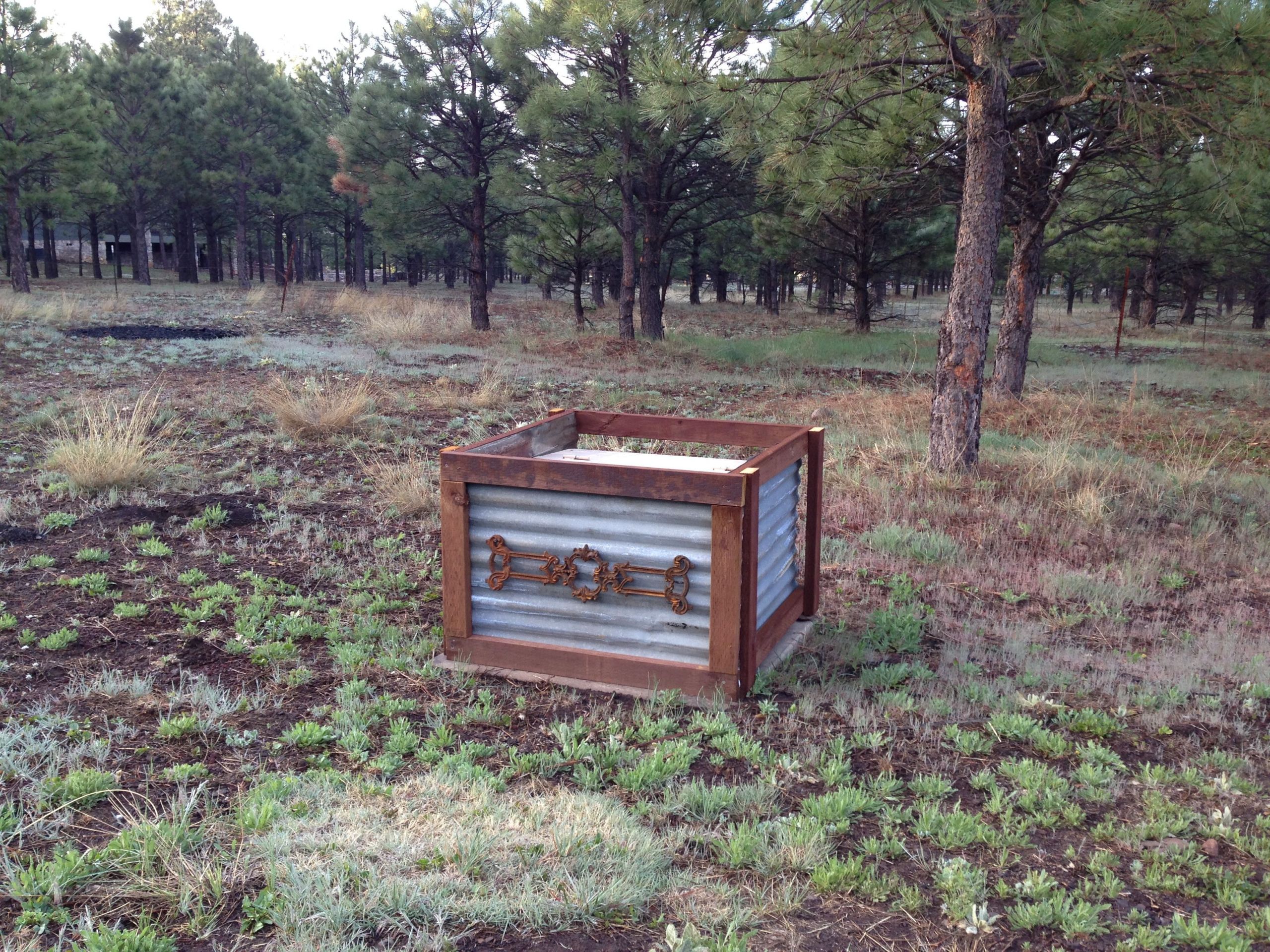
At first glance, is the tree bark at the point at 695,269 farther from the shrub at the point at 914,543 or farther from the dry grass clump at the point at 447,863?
the dry grass clump at the point at 447,863

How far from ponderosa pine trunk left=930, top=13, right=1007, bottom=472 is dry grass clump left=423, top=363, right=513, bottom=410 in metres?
5.42

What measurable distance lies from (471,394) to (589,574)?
8.43 m

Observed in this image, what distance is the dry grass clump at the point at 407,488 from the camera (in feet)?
21.9

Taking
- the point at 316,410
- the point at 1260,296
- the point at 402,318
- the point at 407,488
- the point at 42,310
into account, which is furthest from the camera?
the point at 1260,296

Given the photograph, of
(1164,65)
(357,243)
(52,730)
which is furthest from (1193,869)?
(357,243)

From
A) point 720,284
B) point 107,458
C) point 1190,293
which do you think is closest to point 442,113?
point 107,458

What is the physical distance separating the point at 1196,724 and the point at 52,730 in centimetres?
420

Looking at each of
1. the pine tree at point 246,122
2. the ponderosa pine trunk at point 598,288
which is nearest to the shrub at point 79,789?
the ponderosa pine trunk at point 598,288

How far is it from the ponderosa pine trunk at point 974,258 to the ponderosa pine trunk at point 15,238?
86.0ft

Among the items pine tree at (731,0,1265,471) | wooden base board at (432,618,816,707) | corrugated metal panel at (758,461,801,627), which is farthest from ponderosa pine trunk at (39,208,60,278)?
corrugated metal panel at (758,461,801,627)

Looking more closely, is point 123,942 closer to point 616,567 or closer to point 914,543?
point 616,567

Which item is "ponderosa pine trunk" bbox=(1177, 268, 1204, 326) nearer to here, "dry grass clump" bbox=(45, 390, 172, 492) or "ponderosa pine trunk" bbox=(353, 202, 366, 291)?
"dry grass clump" bbox=(45, 390, 172, 492)

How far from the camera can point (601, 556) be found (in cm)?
386

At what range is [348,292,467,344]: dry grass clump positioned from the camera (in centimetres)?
2036
